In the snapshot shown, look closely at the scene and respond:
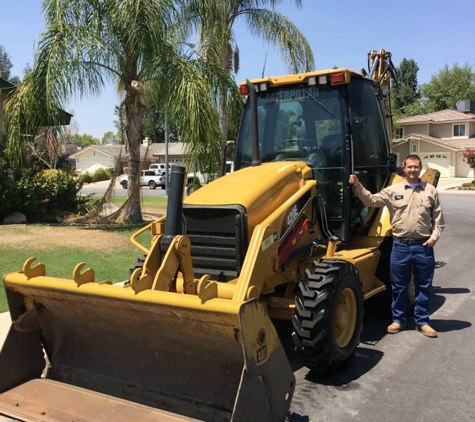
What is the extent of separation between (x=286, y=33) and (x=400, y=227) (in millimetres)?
12226

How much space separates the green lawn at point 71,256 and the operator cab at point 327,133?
3532 millimetres

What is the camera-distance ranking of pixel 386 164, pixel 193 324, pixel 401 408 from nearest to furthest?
pixel 193 324
pixel 401 408
pixel 386 164

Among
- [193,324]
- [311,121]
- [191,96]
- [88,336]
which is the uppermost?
[191,96]

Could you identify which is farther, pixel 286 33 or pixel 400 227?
pixel 286 33

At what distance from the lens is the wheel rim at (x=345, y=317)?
4.49 m

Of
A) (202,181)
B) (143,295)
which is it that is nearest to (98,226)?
(202,181)

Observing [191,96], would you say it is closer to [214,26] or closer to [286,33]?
[214,26]

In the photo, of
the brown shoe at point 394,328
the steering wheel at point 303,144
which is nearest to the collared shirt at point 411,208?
the steering wheel at point 303,144

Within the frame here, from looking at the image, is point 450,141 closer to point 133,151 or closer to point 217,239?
point 133,151

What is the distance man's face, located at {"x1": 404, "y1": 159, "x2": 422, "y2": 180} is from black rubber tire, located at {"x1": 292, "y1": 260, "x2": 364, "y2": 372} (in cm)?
150

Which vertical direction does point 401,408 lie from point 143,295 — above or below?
below

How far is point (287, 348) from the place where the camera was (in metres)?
5.16

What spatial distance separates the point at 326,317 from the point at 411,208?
1988mm

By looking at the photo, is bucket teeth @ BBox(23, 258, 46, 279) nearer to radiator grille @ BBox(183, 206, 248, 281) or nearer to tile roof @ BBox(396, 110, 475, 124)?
radiator grille @ BBox(183, 206, 248, 281)
